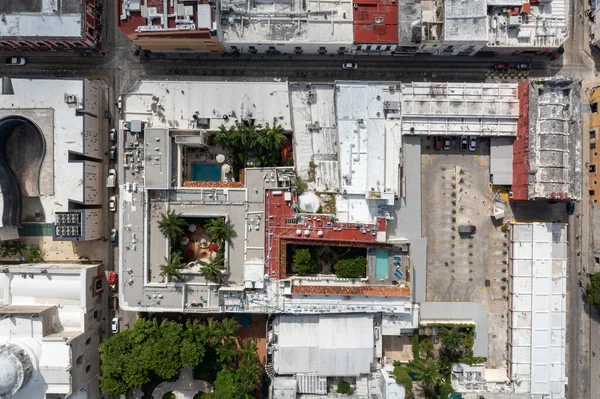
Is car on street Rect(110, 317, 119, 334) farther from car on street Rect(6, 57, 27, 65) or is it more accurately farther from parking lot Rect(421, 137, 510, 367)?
parking lot Rect(421, 137, 510, 367)

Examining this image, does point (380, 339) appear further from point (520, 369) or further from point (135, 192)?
point (135, 192)

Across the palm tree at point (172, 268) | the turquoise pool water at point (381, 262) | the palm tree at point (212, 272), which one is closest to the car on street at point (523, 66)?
the turquoise pool water at point (381, 262)

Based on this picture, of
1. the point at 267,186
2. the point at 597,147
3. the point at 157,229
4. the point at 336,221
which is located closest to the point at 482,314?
the point at 336,221

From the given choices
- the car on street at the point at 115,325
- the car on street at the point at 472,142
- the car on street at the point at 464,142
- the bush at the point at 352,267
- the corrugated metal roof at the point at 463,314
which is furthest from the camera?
the car on street at the point at 115,325

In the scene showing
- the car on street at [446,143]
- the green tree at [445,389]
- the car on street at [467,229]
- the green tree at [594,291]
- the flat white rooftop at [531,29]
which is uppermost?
the flat white rooftop at [531,29]

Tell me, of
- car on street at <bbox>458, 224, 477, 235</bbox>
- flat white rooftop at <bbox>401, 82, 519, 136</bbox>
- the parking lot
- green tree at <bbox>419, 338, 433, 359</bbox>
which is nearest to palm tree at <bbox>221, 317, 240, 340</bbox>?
green tree at <bbox>419, 338, 433, 359</bbox>

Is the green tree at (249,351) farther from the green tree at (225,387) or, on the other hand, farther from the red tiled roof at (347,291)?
the red tiled roof at (347,291)
